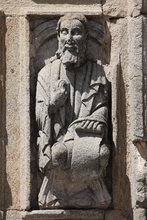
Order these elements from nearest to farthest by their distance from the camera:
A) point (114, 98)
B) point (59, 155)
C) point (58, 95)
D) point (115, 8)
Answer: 1. point (59, 155)
2. point (58, 95)
3. point (114, 98)
4. point (115, 8)

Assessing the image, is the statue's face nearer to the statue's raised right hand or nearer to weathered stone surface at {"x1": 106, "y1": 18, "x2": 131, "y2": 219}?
the statue's raised right hand

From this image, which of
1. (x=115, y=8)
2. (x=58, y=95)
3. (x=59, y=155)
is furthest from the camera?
(x=115, y=8)

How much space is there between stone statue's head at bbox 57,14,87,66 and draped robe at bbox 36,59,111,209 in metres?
0.11

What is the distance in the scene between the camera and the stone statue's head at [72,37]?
9445 mm

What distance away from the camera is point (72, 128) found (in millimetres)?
9406

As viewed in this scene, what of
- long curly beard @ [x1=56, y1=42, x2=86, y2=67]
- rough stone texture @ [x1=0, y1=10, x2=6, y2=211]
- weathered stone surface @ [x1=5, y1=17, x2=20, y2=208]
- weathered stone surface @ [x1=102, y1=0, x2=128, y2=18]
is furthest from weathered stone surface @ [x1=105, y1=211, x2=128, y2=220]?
weathered stone surface @ [x1=102, y1=0, x2=128, y2=18]

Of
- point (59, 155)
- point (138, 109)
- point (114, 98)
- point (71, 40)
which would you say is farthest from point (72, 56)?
point (59, 155)

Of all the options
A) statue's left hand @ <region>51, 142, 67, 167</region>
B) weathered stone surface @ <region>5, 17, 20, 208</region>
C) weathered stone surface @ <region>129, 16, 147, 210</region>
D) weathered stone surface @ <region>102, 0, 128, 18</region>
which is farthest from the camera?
weathered stone surface @ <region>102, 0, 128, 18</region>

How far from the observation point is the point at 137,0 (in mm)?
9578

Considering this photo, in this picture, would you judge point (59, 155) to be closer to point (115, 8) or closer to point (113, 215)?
point (113, 215)

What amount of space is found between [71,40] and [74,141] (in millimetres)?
710

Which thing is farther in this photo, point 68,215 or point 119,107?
point 119,107

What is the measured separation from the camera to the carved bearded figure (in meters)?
9.33

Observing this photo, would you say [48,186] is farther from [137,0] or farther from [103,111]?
[137,0]
